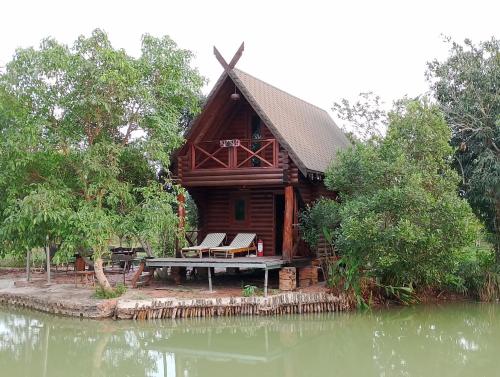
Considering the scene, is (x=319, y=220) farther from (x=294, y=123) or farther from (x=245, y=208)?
(x=294, y=123)

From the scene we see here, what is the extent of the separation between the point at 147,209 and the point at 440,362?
7520 mm

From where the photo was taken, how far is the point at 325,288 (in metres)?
14.6

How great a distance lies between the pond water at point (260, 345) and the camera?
941 centimetres

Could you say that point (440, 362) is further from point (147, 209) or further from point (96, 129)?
point (96, 129)

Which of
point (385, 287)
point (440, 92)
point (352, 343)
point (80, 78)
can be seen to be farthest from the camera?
point (440, 92)

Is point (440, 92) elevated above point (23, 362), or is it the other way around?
point (440, 92)

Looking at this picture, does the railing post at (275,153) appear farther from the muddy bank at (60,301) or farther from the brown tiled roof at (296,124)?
the muddy bank at (60,301)

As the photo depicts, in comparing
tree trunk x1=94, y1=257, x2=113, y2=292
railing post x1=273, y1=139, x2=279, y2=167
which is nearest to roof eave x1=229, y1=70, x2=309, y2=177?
railing post x1=273, y1=139, x2=279, y2=167

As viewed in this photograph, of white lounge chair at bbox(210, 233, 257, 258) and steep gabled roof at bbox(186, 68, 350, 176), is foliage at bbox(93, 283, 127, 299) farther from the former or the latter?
steep gabled roof at bbox(186, 68, 350, 176)

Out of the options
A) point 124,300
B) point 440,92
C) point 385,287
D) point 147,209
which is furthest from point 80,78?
point 440,92

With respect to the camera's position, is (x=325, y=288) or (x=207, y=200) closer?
(x=325, y=288)

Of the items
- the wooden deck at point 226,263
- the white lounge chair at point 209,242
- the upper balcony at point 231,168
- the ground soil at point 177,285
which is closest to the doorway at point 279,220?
the ground soil at point 177,285

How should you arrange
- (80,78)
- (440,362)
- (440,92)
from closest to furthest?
(440,362)
(80,78)
(440,92)

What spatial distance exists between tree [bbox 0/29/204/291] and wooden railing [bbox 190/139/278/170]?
4.68 ft
